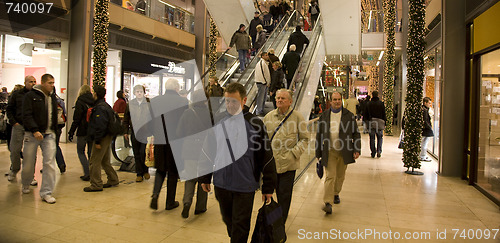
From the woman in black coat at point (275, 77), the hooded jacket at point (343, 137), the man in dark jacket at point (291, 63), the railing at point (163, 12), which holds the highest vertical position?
the railing at point (163, 12)

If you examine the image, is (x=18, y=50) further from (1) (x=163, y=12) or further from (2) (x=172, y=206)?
(2) (x=172, y=206)

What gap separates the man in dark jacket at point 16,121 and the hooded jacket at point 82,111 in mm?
799

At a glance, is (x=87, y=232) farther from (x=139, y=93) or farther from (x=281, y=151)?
(x=139, y=93)

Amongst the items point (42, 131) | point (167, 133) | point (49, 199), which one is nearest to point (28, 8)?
point (42, 131)

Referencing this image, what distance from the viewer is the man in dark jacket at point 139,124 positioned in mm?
5922

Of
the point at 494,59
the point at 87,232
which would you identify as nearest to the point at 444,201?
the point at 494,59

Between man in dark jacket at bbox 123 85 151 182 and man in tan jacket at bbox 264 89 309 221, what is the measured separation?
2.58 metres

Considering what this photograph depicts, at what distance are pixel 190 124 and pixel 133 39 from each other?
12.1 metres

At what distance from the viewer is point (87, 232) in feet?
12.7

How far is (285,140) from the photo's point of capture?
3.91 metres

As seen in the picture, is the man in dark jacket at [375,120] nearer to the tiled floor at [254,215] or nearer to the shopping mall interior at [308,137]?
the shopping mall interior at [308,137]

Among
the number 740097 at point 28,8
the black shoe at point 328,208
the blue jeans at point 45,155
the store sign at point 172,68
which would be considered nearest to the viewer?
the black shoe at point 328,208

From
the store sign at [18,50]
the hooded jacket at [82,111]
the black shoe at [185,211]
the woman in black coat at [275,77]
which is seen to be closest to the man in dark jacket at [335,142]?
the black shoe at [185,211]

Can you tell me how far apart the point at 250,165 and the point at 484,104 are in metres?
5.11
